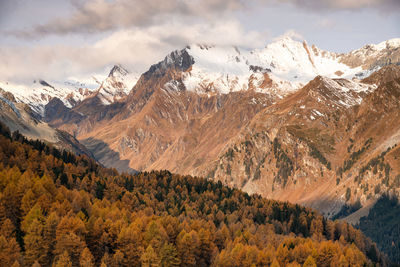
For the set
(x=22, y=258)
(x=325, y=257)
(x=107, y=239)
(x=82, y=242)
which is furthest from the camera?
(x=325, y=257)

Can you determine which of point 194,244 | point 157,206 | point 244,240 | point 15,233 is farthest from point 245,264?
point 157,206

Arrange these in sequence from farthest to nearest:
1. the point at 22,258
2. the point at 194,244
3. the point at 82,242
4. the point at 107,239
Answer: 1. the point at 194,244
2. the point at 107,239
3. the point at 82,242
4. the point at 22,258

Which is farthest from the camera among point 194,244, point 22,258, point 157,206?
point 157,206

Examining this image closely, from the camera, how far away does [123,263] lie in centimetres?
11538

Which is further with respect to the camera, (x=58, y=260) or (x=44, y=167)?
(x=44, y=167)

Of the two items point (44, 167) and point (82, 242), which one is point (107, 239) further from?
point (44, 167)

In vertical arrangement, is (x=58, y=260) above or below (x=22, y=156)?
below

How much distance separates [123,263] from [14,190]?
3915cm

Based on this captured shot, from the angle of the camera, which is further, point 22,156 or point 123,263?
point 22,156

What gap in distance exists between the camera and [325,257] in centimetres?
14188

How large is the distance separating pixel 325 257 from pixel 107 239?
212ft

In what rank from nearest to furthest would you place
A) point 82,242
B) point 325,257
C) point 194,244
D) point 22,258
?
point 22,258
point 82,242
point 194,244
point 325,257

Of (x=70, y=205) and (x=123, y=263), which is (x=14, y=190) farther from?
(x=123, y=263)

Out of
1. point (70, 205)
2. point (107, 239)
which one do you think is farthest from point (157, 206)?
point (107, 239)
